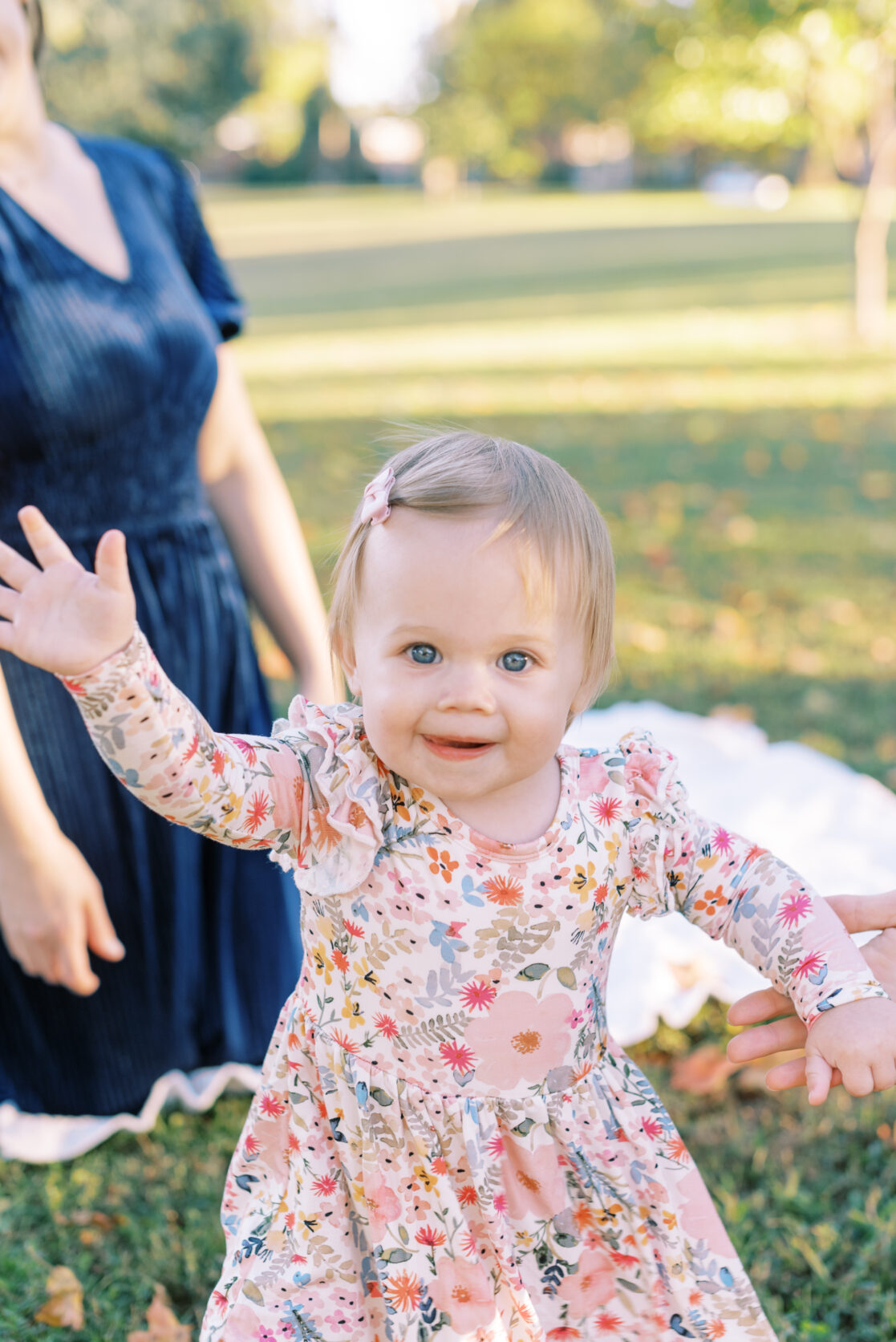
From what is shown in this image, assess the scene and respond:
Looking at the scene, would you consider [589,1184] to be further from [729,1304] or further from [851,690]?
[851,690]

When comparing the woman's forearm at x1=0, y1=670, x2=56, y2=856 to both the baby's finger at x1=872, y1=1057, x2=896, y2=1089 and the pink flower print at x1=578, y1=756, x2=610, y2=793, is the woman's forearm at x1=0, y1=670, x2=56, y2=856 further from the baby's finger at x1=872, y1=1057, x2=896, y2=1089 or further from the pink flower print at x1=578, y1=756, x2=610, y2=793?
the baby's finger at x1=872, y1=1057, x2=896, y2=1089

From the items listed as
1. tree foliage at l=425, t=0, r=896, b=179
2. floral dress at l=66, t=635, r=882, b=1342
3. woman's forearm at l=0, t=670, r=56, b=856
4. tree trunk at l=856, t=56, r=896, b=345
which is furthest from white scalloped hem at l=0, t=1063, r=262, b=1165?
tree trunk at l=856, t=56, r=896, b=345

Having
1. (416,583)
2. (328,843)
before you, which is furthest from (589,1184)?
(416,583)

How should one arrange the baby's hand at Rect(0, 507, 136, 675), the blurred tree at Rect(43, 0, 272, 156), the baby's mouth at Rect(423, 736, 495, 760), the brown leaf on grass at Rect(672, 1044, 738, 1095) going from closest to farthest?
the baby's hand at Rect(0, 507, 136, 675), the baby's mouth at Rect(423, 736, 495, 760), the brown leaf on grass at Rect(672, 1044, 738, 1095), the blurred tree at Rect(43, 0, 272, 156)

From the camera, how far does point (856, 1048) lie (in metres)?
1.50

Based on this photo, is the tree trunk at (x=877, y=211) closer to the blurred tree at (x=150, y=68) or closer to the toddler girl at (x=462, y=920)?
the toddler girl at (x=462, y=920)

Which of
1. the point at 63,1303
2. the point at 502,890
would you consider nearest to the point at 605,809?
the point at 502,890

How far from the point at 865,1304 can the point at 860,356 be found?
11772mm

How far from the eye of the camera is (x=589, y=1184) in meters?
1.67

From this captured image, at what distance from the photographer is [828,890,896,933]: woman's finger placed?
1.76 metres

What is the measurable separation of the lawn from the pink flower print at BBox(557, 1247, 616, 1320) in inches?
25.9

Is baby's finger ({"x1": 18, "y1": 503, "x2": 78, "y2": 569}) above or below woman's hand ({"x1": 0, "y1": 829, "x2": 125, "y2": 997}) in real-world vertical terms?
above

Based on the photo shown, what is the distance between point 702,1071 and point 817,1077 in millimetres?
1491

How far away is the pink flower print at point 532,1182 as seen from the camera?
163 centimetres
